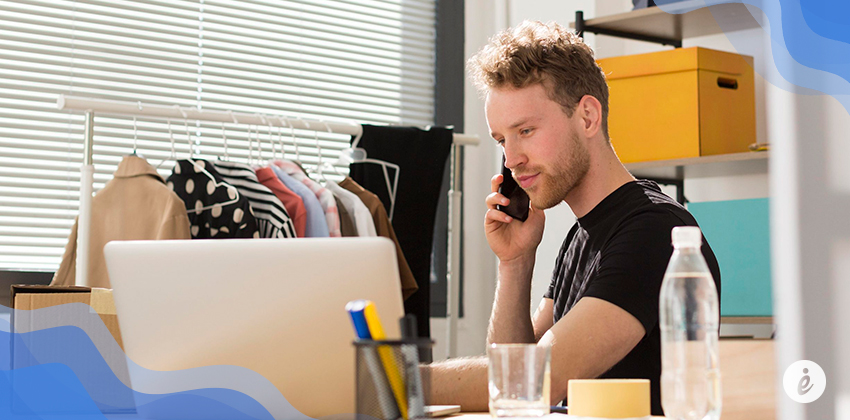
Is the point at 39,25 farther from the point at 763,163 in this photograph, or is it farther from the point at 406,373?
the point at 406,373

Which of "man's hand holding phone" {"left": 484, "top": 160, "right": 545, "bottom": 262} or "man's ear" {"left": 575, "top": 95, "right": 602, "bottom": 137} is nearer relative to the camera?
"man's ear" {"left": 575, "top": 95, "right": 602, "bottom": 137}

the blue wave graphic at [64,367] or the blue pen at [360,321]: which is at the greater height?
the blue pen at [360,321]

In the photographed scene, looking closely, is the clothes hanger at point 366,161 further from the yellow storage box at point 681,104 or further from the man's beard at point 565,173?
the man's beard at point 565,173

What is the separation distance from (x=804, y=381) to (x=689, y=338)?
478 millimetres

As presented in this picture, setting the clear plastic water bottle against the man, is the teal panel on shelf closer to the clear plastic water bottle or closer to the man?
the man

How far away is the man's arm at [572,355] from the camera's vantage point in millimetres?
1189

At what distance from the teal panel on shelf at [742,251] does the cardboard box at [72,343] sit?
1.51 metres

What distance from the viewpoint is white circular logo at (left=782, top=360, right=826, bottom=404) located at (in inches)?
15.1

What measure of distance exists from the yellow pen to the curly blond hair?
109 centimetres

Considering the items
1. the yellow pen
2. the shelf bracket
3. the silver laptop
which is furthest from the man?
the shelf bracket

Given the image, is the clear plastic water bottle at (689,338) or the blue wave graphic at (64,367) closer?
the clear plastic water bottle at (689,338)

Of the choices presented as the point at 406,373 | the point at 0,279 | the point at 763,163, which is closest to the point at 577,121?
the point at 763,163

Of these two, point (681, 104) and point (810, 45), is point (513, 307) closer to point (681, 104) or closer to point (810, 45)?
point (681, 104)

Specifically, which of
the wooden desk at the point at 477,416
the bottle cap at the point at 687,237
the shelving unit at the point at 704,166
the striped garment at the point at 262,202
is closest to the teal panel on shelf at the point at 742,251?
the shelving unit at the point at 704,166
